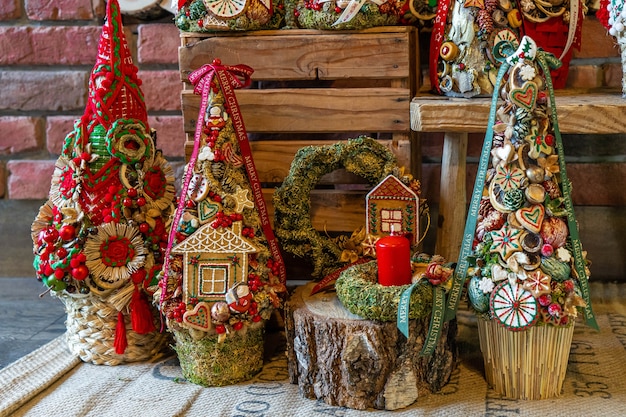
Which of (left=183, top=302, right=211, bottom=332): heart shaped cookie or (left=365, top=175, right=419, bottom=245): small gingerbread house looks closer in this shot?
(left=183, top=302, right=211, bottom=332): heart shaped cookie

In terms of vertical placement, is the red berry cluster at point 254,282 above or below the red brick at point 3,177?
below

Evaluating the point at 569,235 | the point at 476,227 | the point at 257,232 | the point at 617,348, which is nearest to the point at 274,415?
the point at 257,232

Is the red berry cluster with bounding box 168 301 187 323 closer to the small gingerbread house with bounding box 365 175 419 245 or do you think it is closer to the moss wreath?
the moss wreath

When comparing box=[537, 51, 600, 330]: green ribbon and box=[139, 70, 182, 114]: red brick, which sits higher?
box=[139, 70, 182, 114]: red brick

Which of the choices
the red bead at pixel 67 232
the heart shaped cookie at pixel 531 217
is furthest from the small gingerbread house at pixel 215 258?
the heart shaped cookie at pixel 531 217

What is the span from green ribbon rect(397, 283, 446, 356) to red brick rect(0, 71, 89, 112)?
112 cm

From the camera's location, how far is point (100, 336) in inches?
62.2

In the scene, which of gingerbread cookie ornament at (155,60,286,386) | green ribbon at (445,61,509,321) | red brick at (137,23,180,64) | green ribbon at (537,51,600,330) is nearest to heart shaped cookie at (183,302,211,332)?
gingerbread cookie ornament at (155,60,286,386)

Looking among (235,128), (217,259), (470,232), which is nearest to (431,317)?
(470,232)

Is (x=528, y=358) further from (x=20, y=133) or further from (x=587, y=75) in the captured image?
(x=20, y=133)

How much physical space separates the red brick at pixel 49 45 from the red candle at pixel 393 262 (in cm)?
103

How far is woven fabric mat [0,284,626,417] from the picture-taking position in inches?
54.6

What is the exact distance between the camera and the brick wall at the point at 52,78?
6.57 feet

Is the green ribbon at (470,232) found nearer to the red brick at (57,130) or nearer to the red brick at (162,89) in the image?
the red brick at (162,89)
